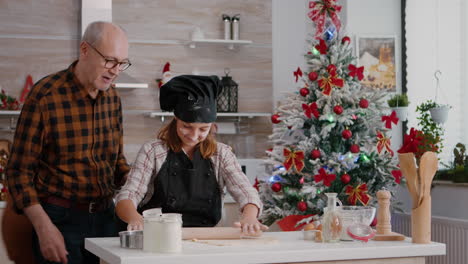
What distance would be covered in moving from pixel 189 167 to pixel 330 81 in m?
2.05

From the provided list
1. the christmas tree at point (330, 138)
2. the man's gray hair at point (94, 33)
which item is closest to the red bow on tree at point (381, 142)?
the christmas tree at point (330, 138)

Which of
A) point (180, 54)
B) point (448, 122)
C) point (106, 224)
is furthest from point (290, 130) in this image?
point (106, 224)

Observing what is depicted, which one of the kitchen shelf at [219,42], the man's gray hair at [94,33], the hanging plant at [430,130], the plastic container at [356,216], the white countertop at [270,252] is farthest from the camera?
the kitchen shelf at [219,42]

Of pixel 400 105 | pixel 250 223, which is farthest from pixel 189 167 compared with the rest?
pixel 400 105

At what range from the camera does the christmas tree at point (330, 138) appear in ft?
14.4

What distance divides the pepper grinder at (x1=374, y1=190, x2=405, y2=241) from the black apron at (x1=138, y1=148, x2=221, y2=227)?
616 millimetres

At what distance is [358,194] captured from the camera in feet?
14.1

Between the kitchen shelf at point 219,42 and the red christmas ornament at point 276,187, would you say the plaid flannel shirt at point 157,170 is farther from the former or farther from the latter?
the kitchen shelf at point 219,42

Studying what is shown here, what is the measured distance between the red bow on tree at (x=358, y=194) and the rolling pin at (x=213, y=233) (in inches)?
81.6

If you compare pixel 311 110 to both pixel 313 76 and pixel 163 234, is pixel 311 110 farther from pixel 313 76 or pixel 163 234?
pixel 163 234

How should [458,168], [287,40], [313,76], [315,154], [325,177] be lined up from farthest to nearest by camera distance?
[287,40] < [458,168] < [313,76] < [315,154] < [325,177]

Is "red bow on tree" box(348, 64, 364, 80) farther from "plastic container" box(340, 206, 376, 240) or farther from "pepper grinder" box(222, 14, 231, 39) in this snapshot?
"plastic container" box(340, 206, 376, 240)

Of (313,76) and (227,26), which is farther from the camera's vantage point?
(227,26)

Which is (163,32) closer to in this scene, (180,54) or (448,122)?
(180,54)
